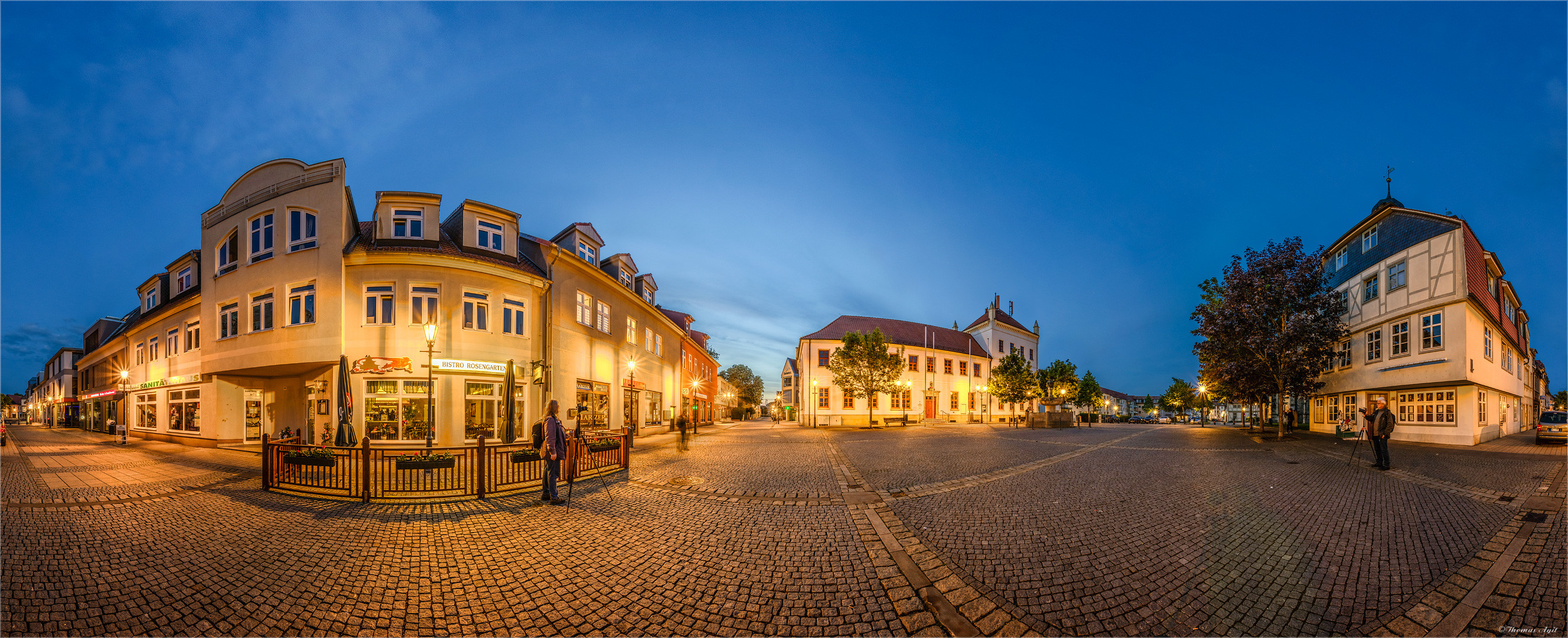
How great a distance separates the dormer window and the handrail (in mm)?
2067

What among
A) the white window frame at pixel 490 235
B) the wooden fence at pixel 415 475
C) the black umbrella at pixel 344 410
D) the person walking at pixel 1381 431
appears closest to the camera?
the wooden fence at pixel 415 475

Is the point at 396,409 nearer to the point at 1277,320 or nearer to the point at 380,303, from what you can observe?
the point at 380,303

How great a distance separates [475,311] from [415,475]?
25.2 feet

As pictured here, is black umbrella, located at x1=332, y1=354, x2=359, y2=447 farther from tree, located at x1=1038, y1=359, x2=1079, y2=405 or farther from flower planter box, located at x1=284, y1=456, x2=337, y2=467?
tree, located at x1=1038, y1=359, x2=1079, y2=405

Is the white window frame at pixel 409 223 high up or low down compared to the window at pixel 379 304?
up

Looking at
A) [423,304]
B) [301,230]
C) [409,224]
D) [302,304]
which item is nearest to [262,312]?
[302,304]

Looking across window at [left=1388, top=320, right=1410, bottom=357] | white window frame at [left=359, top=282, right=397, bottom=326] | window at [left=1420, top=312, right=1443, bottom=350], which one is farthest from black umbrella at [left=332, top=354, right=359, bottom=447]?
window at [left=1388, top=320, right=1410, bottom=357]

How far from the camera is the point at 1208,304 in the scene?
25.1m

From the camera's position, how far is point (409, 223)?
17.7 meters

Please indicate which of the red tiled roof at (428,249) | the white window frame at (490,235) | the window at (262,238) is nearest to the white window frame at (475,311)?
the red tiled roof at (428,249)

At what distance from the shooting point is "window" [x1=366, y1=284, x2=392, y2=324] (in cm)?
1688

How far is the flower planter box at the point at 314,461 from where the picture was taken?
959 centimetres

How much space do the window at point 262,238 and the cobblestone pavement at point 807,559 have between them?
382 inches

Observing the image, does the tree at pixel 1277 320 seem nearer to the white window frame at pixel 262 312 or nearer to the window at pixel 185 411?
the white window frame at pixel 262 312
